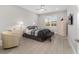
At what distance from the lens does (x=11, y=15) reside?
10.5 feet

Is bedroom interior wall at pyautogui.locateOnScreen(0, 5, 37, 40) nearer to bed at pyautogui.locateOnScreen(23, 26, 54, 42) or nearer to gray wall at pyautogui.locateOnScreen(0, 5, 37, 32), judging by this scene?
gray wall at pyautogui.locateOnScreen(0, 5, 37, 32)

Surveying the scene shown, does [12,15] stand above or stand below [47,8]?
below

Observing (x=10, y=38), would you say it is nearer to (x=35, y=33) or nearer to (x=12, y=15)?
(x=12, y=15)

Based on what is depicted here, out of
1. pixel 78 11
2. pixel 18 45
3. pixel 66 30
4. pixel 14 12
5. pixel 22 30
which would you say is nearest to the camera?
pixel 78 11

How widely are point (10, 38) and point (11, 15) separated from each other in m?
0.97

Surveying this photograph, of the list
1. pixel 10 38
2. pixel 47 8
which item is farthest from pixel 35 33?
pixel 47 8

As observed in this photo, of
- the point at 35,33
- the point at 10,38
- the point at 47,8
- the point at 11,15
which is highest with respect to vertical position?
the point at 47,8

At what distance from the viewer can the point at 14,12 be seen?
3.24 meters

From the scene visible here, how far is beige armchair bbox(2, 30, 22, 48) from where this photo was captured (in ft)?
11.3

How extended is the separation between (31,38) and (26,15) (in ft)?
3.53

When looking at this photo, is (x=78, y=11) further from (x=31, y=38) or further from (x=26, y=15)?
(x=31, y=38)

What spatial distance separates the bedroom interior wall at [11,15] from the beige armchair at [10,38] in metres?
0.29
